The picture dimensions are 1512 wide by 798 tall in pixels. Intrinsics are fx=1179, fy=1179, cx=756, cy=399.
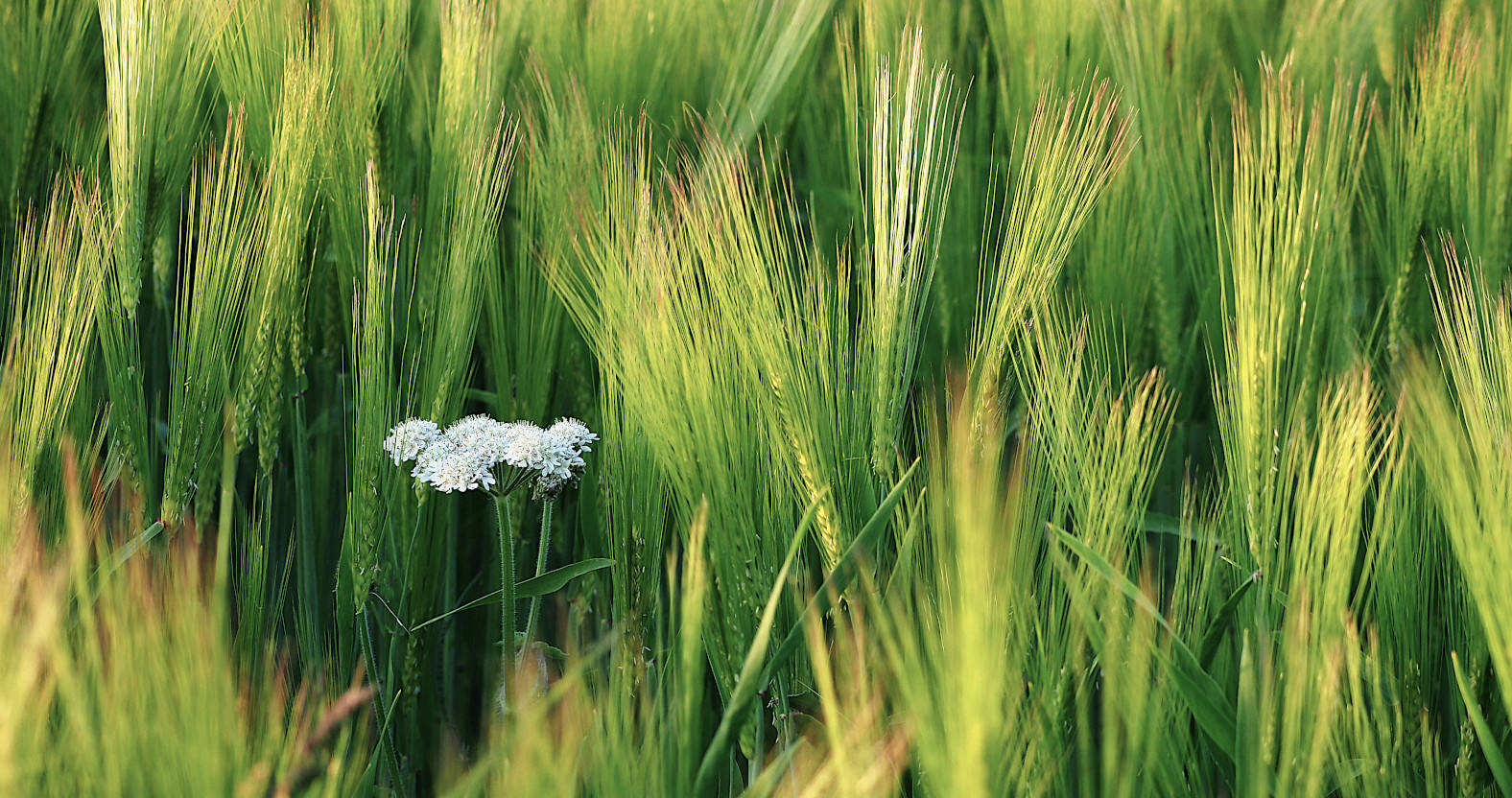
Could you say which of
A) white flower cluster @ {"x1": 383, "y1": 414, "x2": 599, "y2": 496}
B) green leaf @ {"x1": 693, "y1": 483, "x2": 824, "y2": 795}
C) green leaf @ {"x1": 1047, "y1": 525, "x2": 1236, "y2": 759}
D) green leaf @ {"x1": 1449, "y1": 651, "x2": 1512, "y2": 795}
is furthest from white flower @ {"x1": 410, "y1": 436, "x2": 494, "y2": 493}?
green leaf @ {"x1": 1449, "y1": 651, "x2": 1512, "y2": 795}

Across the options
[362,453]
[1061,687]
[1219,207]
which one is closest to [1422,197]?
[1219,207]

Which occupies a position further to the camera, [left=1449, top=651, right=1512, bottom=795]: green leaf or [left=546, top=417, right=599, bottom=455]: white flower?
[left=546, top=417, right=599, bottom=455]: white flower

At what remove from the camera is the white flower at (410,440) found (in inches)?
27.2

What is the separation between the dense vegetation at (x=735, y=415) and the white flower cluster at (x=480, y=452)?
24 mm

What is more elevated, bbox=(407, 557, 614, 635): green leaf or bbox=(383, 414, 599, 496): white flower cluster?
bbox=(383, 414, 599, 496): white flower cluster

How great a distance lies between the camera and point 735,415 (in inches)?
26.1

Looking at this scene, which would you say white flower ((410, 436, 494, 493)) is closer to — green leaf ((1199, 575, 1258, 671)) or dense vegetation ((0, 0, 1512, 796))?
dense vegetation ((0, 0, 1512, 796))

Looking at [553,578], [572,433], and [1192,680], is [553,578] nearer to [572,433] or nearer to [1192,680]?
[572,433]

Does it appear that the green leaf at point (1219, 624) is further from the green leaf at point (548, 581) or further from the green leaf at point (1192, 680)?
the green leaf at point (548, 581)

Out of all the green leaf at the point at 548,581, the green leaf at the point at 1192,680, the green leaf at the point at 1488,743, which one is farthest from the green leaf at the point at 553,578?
the green leaf at the point at 1488,743

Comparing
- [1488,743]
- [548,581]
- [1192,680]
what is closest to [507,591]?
[548,581]

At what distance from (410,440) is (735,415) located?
0.64 feet

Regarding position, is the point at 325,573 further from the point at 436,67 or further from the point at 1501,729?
the point at 1501,729

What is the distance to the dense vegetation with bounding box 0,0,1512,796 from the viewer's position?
54 centimetres
